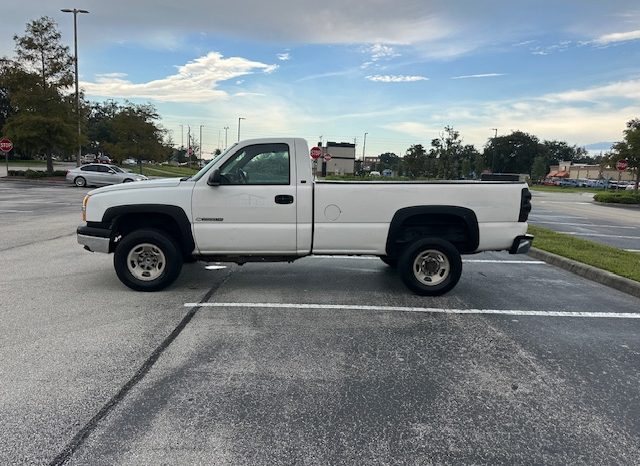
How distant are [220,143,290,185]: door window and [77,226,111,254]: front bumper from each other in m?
1.68

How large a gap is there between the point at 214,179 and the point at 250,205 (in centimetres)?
54

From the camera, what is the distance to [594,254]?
28.6 ft

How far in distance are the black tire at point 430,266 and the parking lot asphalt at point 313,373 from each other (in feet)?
0.57

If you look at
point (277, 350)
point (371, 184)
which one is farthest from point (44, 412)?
point (371, 184)

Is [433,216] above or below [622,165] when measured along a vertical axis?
below

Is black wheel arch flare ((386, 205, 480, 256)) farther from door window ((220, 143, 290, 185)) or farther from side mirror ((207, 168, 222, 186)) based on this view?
side mirror ((207, 168, 222, 186))

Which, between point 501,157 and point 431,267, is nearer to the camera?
point 431,267

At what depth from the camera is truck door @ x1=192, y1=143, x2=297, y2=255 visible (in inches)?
232

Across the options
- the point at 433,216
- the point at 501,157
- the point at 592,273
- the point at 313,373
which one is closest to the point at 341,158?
the point at 501,157

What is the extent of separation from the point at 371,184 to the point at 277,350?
2595mm

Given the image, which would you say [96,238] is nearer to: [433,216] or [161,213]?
[161,213]

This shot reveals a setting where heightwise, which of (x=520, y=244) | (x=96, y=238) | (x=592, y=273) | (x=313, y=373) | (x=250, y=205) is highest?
(x=250, y=205)

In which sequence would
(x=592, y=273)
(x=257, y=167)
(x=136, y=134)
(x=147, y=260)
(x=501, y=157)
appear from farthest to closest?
(x=501, y=157)
(x=136, y=134)
(x=592, y=273)
(x=147, y=260)
(x=257, y=167)

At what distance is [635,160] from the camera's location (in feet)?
103
